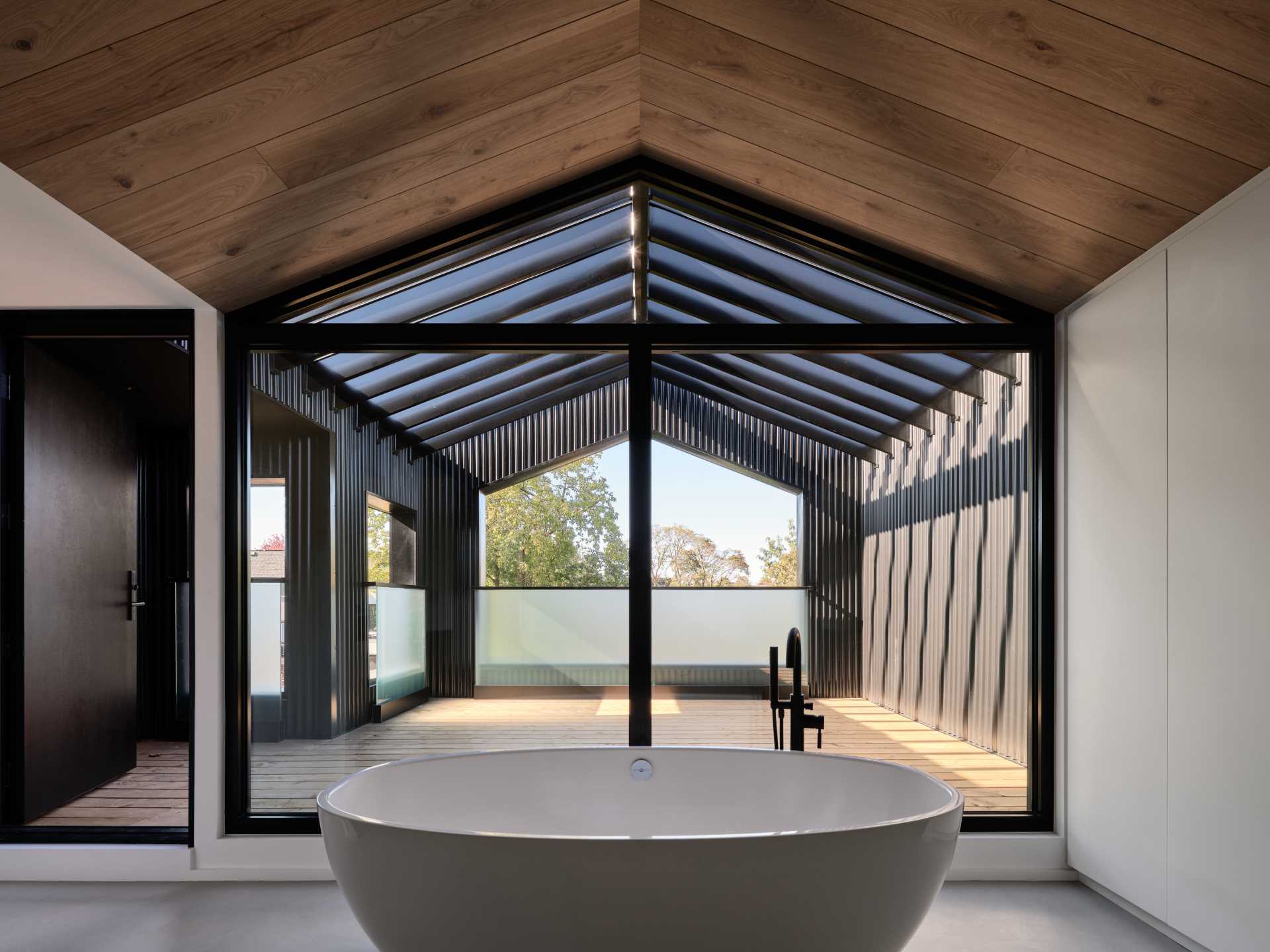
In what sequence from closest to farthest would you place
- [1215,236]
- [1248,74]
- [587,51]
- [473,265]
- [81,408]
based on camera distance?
[1248,74] → [1215,236] → [587,51] → [473,265] → [81,408]

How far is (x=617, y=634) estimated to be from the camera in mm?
3666

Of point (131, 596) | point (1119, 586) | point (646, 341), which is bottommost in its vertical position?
point (131, 596)

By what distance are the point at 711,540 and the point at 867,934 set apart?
2.12 metres

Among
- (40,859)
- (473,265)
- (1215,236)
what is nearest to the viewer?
(1215,236)

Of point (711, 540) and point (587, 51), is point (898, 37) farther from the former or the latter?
point (711, 540)

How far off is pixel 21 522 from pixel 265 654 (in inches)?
47.9

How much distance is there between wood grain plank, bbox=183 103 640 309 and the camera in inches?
128

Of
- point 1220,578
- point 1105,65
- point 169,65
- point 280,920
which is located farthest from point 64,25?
point 1220,578

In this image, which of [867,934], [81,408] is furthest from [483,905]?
[81,408]

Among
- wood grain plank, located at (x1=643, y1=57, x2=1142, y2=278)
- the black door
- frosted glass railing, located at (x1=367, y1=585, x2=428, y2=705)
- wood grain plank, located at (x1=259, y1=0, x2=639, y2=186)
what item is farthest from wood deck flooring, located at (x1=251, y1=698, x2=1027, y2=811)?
wood grain plank, located at (x1=259, y1=0, x2=639, y2=186)

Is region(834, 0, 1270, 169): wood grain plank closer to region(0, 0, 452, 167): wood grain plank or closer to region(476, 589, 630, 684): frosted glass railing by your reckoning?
region(0, 0, 452, 167): wood grain plank

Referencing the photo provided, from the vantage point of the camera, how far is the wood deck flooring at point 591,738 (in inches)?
140

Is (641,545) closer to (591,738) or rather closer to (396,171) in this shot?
(591,738)

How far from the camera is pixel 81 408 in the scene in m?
4.68
